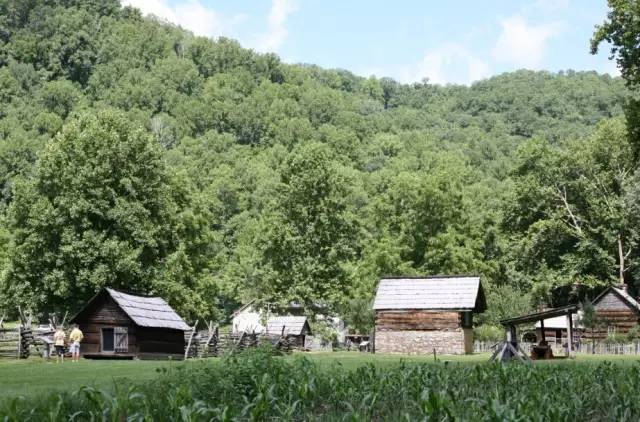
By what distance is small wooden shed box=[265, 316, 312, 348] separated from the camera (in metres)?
64.1

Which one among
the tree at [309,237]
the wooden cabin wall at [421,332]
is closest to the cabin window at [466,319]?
the wooden cabin wall at [421,332]

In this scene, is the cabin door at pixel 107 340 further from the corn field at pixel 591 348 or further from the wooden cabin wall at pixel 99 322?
the corn field at pixel 591 348

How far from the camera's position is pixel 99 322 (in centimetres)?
4203

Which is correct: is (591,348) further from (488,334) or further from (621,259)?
(621,259)

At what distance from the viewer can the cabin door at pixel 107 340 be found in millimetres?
41812

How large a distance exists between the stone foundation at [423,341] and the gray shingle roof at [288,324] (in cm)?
1231

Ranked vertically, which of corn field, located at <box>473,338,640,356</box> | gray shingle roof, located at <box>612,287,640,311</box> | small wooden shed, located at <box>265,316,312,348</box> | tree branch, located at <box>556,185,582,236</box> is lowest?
corn field, located at <box>473,338,640,356</box>

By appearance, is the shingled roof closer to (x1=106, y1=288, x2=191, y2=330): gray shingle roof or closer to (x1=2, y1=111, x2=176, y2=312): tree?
(x1=106, y1=288, x2=191, y2=330): gray shingle roof

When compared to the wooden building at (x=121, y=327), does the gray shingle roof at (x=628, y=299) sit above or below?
above

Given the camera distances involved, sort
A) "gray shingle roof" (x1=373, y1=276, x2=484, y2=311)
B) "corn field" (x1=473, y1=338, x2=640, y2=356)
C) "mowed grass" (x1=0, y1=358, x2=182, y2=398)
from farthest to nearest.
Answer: "corn field" (x1=473, y1=338, x2=640, y2=356) → "gray shingle roof" (x1=373, y1=276, x2=484, y2=311) → "mowed grass" (x1=0, y1=358, x2=182, y2=398)

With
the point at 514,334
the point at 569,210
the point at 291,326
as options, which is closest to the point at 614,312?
the point at 569,210

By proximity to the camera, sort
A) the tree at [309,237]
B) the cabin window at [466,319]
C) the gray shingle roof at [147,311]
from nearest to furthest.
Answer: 1. the gray shingle roof at [147,311]
2. the cabin window at [466,319]
3. the tree at [309,237]

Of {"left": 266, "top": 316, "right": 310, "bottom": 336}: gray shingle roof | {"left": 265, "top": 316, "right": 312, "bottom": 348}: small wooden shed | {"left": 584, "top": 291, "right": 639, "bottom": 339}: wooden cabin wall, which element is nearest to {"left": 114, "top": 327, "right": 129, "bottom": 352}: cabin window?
{"left": 265, "top": 316, "right": 312, "bottom": 348}: small wooden shed

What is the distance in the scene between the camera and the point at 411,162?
11131cm
